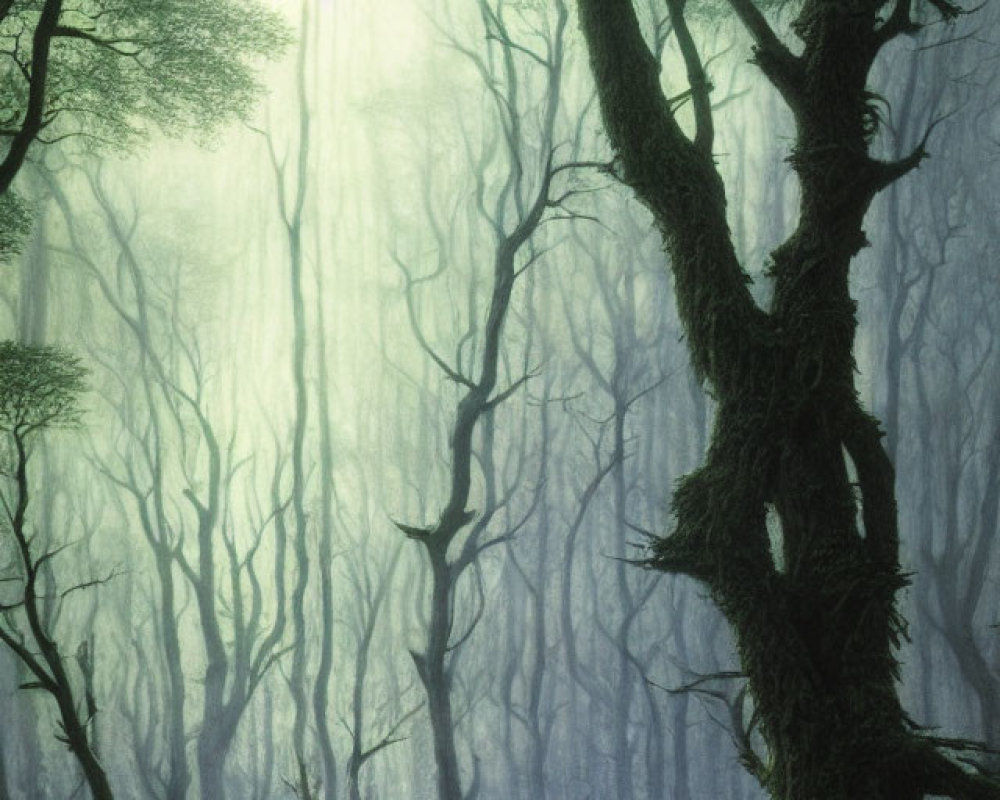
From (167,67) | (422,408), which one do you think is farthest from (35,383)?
(422,408)

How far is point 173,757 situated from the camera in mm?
16141

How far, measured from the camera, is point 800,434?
9.21 ft

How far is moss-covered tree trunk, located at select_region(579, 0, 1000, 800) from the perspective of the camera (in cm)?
265

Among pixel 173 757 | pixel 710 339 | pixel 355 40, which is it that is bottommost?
pixel 173 757

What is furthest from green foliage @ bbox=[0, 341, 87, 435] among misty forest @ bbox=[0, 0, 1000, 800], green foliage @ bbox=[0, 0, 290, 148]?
misty forest @ bbox=[0, 0, 1000, 800]

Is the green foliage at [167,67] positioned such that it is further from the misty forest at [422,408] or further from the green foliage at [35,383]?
the misty forest at [422,408]

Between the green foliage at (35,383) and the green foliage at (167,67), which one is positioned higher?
the green foliage at (167,67)

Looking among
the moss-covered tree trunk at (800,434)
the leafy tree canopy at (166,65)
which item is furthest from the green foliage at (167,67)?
the moss-covered tree trunk at (800,434)

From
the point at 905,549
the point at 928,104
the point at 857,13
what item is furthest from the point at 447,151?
the point at 857,13

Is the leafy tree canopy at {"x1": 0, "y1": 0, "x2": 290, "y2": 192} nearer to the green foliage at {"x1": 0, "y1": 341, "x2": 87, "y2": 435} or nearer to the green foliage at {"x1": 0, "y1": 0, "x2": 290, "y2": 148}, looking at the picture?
the green foliage at {"x1": 0, "y1": 0, "x2": 290, "y2": 148}

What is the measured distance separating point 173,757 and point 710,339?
15412 mm

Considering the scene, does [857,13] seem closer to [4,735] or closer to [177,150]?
[177,150]

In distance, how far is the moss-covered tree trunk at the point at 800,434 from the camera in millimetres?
2648

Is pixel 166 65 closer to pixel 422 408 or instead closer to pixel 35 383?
pixel 35 383
